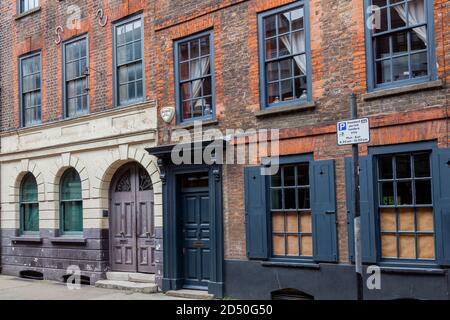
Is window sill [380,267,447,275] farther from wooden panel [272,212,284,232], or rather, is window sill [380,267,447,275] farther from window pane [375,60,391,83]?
window pane [375,60,391,83]

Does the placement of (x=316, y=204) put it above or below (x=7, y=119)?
below

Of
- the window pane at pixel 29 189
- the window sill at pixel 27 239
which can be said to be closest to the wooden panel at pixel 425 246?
the window sill at pixel 27 239

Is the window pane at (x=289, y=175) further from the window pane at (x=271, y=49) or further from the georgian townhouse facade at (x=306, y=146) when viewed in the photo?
the window pane at (x=271, y=49)

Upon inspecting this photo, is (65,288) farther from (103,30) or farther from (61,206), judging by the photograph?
(103,30)

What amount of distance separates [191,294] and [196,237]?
4.04ft

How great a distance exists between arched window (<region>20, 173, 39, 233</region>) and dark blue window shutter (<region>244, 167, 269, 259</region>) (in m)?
7.79

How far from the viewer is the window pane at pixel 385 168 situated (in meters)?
10.2

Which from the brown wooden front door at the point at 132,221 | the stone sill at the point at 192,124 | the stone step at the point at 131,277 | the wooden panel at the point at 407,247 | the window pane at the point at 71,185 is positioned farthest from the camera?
the window pane at the point at 71,185

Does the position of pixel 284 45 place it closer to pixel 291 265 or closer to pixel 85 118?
pixel 291 265

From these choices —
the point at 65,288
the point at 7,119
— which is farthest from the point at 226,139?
the point at 7,119

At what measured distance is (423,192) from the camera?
383 inches

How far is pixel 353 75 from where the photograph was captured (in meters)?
10.6

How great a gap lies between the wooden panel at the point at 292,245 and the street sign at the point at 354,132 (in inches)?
162

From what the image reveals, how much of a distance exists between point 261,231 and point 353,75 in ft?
11.2
